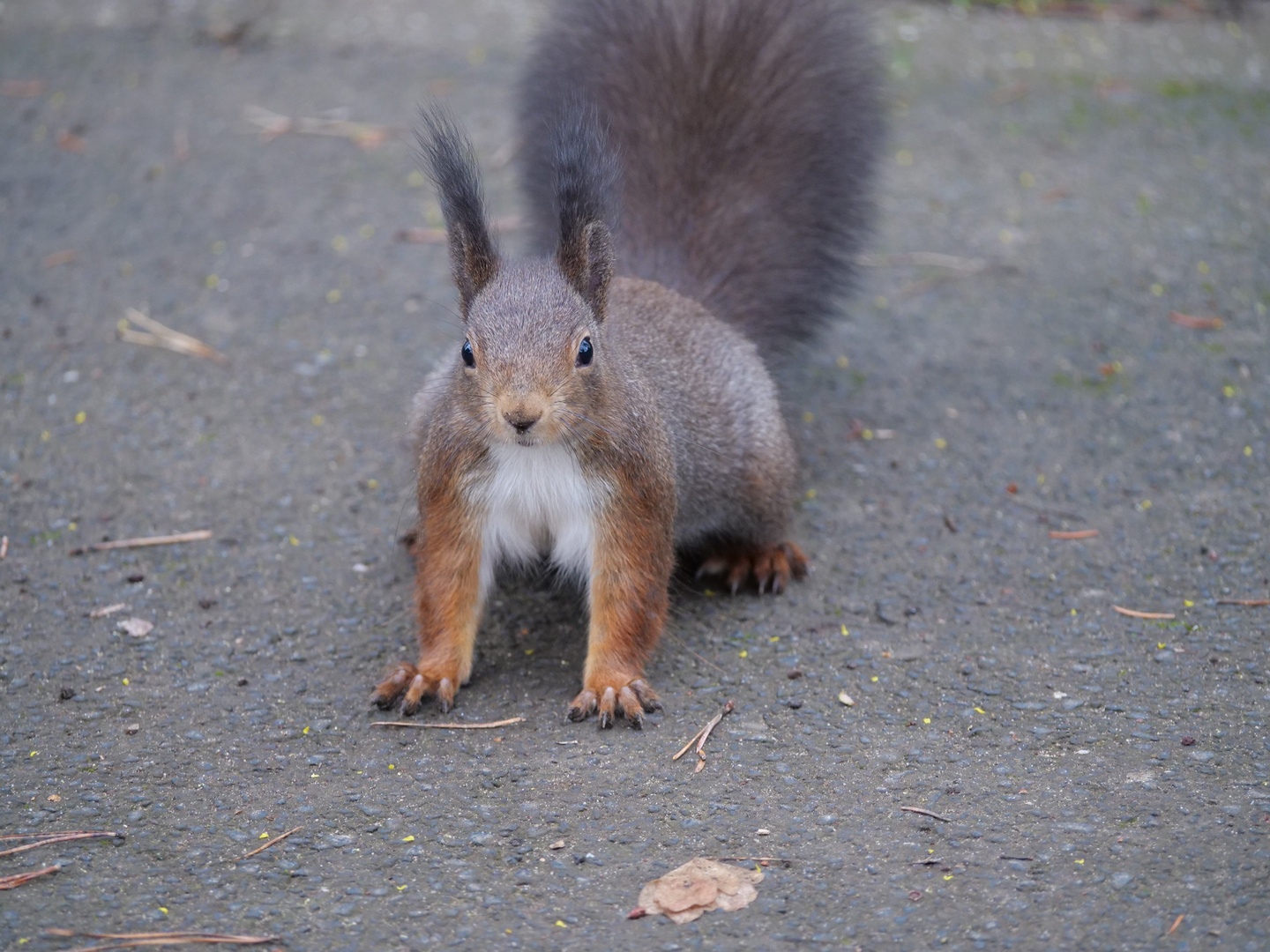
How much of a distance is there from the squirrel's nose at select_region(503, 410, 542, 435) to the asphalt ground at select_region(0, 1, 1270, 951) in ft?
1.93

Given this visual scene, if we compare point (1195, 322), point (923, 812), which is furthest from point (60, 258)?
point (1195, 322)

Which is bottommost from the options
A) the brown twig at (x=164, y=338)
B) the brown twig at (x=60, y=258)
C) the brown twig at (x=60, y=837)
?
the brown twig at (x=60, y=837)

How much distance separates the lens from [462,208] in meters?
2.38

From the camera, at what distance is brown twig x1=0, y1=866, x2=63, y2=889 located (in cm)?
197

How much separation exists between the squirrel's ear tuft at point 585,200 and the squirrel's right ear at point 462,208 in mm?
144

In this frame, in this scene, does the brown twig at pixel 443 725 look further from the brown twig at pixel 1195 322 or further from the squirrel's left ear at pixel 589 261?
the brown twig at pixel 1195 322

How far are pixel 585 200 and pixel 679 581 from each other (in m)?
0.97

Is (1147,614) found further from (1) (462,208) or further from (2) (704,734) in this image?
(1) (462,208)

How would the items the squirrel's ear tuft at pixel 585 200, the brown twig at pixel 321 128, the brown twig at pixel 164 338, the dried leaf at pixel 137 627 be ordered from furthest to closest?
the brown twig at pixel 321 128, the brown twig at pixel 164 338, the dried leaf at pixel 137 627, the squirrel's ear tuft at pixel 585 200

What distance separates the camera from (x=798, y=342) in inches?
134

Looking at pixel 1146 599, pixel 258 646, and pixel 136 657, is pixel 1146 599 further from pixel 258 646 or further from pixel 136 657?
pixel 136 657

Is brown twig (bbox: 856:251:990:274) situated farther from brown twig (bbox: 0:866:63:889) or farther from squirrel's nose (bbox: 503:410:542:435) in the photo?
brown twig (bbox: 0:866:63:889)

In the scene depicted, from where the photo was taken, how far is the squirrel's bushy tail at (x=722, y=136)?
3188 millimetres

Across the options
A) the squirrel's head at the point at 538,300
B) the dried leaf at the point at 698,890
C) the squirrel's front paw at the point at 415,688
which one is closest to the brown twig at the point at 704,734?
the dried leaf at the point at 698,890
